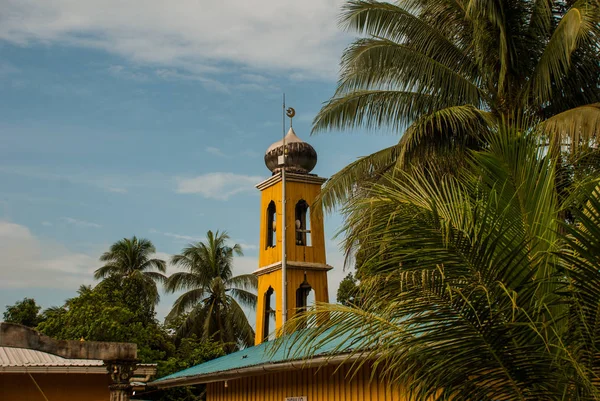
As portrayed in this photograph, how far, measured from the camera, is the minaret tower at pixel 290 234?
73.3 ft

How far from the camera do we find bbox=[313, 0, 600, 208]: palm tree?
13570 mm

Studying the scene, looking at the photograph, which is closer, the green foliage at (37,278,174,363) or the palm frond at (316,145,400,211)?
the palm frond at (316,145,400,211)

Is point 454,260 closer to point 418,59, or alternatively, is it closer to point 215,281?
point 418,59

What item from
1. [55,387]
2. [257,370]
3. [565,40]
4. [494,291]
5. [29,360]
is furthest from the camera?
[55,387]

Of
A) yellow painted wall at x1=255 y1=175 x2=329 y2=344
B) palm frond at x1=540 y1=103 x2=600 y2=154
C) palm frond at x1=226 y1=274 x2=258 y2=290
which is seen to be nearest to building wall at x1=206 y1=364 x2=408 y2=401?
palm frond at x1=540 y1=103 x2=600 y2=154

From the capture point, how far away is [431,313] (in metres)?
5.92

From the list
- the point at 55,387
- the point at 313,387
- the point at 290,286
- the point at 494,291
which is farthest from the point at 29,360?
the point at 494,291

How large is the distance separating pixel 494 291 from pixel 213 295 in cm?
3391

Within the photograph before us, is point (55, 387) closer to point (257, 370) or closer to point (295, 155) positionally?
point (257, 370)

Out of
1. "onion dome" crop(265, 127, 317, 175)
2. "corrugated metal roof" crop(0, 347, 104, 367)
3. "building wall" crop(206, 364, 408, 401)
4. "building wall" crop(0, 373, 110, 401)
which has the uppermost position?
"onion dome" crop(265, 127, 317, 175)

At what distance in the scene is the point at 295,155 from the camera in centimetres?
2348

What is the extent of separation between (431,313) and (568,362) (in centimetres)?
105

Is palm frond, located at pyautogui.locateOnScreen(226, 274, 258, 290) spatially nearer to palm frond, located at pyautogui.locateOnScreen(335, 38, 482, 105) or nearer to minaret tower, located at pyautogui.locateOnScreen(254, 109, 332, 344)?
minaret tower, located at pyautogui.locateOnScreen(254, 109, 332, 344)

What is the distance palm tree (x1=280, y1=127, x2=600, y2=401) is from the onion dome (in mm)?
17060
